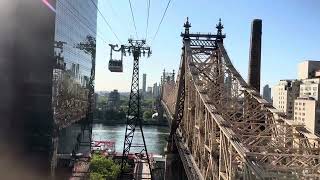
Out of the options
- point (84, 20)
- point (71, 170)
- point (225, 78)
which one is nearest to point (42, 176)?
point (71, 170)

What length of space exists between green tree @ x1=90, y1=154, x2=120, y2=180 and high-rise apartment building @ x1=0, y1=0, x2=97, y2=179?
14.6 m

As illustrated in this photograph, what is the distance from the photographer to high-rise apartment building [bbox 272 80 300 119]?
110 meters

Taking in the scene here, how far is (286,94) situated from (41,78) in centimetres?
9758

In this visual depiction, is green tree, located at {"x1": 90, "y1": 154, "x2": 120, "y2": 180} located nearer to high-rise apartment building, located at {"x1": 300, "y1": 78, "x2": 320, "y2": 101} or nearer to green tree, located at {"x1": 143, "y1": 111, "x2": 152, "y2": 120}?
high-rise apartment building, located at {"x1": 300, "y1": 78, "x2": 320, "y2": 101}

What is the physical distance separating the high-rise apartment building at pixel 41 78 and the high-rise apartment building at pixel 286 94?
272ft

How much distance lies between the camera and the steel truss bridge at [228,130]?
13680 millimetres

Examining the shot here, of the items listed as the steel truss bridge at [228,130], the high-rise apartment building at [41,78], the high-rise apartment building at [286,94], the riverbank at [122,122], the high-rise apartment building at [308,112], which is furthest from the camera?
the riverbank at [122,122]

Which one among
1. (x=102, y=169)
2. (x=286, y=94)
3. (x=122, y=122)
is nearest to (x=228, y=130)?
(x=102, y=169)

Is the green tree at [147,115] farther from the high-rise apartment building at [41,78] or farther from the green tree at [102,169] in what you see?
the high-rise apartment building at [41,78]

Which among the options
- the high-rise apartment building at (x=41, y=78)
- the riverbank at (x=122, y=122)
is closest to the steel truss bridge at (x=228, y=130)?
the high-rise apartment building at (x=41, y=78)

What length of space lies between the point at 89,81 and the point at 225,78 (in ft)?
65.3

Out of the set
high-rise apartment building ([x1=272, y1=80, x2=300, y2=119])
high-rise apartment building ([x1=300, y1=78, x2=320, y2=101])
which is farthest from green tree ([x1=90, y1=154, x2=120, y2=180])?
high-rise apartment building ([x1=272, y1=80, x2=300, y2=119])

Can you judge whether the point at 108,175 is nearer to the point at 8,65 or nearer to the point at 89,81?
the point at 89,81

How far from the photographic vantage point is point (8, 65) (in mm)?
18344
